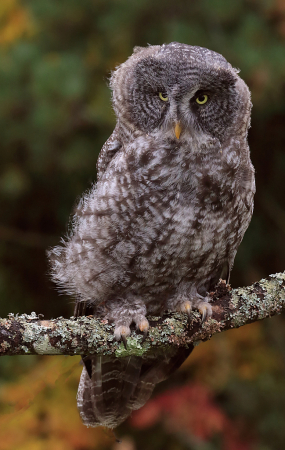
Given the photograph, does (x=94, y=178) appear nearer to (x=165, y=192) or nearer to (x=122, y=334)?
(x=165, y=192)

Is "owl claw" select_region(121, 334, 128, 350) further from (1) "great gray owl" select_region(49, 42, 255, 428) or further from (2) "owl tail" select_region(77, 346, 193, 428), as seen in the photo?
(2) "owl tail" select_region(77, 346, 193, 428)

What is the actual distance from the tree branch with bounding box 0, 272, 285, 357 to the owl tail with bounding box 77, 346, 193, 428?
1.69 ft

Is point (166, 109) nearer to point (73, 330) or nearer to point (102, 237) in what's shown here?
point (102, 237)

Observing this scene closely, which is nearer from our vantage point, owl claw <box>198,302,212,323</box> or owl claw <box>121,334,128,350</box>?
owl claw <box>121,334,128,350</box>

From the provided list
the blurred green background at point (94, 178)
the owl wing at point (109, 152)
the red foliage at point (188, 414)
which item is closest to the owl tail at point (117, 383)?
the blurred green background at point (94, 178)

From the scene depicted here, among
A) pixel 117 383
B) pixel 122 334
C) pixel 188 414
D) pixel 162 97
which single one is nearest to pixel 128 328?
pixel 122 334

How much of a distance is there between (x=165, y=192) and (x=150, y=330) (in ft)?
1.93

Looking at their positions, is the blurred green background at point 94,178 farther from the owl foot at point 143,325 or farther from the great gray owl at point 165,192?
the owl foot at point 143,325

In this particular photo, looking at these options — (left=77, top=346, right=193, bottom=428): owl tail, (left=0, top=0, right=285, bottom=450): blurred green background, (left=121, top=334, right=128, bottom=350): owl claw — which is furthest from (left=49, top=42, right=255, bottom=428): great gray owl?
(left=0, top=0, right=285, bottom=450): blurred green background

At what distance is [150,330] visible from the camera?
232 centimetres

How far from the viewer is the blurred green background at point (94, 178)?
3818mm

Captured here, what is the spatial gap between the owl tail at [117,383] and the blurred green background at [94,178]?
368 millimetres

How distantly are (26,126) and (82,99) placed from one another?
1.57 feet

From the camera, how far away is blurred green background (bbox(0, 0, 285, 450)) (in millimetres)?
3818
